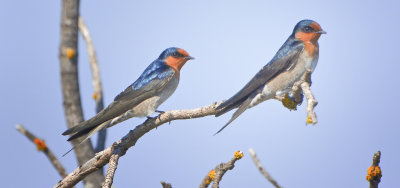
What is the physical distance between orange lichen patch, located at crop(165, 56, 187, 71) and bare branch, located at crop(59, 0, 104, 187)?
3.46 ft

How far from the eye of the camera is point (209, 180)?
3.99 meters

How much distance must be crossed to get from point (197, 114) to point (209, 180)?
28.5 inches

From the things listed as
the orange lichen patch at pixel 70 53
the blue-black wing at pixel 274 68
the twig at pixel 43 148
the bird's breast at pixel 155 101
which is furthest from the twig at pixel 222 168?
the orange lichen patch at pixel 70 53

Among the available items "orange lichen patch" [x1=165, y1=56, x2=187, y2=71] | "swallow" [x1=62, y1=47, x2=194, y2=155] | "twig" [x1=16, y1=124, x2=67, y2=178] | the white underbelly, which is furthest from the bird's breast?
the white underbelly

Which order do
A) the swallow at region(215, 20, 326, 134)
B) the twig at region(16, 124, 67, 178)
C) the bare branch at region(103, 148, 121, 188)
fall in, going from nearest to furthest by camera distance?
the bare branch at region(103, 148, 121, 188), the swallow at region(215, 20, 326, 134), the twig at region(16, 124, 67, 178)

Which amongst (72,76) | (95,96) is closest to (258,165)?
(72,76)

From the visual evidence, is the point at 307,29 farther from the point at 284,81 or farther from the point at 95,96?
the point at 95,96

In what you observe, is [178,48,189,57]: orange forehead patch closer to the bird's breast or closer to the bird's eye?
the bird's breast

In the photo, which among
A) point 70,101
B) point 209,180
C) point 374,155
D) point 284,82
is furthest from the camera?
point 70,101

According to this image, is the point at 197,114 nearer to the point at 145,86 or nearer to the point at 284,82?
→ the point at 284,82

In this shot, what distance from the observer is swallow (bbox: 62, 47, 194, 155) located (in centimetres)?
525

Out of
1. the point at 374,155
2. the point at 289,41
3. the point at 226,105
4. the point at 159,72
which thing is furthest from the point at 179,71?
the point at 374,155

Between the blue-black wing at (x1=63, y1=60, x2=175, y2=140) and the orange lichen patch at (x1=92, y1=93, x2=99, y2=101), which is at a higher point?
the orange lichen patch at (x1=92, y1=93, x2=99, y2=101)

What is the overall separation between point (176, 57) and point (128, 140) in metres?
1.64
